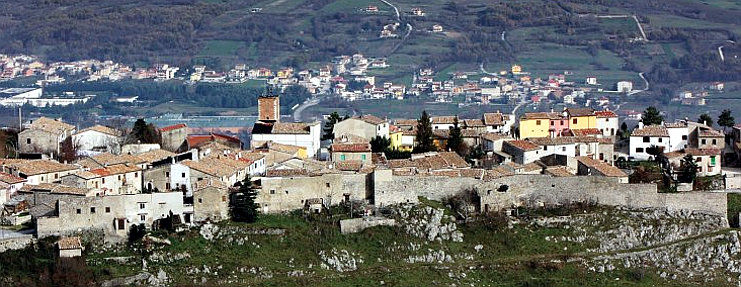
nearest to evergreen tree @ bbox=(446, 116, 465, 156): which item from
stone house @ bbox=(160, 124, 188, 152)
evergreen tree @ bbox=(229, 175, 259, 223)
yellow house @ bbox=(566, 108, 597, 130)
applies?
yellow house @ bbox=(566, 108, 597, 130)

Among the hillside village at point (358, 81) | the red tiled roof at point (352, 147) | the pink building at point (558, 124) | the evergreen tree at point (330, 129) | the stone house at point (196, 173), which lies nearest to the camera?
the stone house at point (196, 173)

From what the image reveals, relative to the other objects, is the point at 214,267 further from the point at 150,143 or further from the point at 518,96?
the point at 518,96

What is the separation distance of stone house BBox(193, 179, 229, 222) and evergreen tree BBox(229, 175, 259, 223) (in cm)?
20

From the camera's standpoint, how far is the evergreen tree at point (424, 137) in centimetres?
5259

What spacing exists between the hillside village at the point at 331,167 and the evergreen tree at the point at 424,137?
0.40ft

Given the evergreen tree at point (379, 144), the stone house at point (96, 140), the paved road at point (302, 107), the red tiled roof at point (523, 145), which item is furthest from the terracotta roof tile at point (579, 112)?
the paved road at point (302, 107)

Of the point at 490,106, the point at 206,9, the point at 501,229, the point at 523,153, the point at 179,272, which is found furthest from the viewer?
the point at 206,9

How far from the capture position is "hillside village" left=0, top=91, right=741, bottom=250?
4188 cm

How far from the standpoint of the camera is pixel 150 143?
52.3 meters

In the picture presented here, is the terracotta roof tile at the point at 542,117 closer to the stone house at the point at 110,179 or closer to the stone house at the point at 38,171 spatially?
the stone house at the point at 110,179

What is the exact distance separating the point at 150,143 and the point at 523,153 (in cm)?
1288

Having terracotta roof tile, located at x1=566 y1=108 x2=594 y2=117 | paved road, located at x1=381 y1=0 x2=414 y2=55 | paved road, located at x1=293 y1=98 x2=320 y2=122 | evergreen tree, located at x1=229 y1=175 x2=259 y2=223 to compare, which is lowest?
paved road, located at x1=293 y1=98 x2=320 y2=122

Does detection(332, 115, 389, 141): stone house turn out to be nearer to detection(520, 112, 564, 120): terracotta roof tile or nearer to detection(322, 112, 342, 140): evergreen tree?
detection(322, 112, 342, 140): evergreen tree

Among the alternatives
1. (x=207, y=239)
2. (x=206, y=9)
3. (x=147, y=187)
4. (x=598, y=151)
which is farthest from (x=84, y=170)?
(x=206, y=9)
